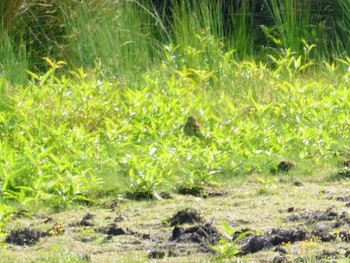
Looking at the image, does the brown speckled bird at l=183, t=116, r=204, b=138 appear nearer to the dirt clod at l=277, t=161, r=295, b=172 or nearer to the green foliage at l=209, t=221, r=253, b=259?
the dirt clod at l=277, t=161, r=295, b=172

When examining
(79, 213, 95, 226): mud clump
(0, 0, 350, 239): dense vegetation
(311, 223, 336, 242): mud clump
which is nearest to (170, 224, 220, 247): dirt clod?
(311, 223, 336, 242): mud clump

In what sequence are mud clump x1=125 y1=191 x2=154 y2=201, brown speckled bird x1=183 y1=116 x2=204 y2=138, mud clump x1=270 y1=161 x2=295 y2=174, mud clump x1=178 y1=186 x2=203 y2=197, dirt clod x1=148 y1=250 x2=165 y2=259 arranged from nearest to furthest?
dirt clod x1=148 y1=250 x2=165 y2=259 → mud clump x1=125 y1=191 x2=154 y2=201 → mud clump x1=178 y1=186 x2=203 y2=197 → mud clump x1=270 y1=161 x2=295 y2=174 → brown speckled bird x1=183 y1=116 x2=204 y2=138

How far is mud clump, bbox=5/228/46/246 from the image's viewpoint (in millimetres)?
4438

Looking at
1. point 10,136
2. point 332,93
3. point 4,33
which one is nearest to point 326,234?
point 10,136

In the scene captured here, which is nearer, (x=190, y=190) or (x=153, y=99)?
(x=190, y=190)

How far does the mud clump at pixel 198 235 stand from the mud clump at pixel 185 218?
0.81ft

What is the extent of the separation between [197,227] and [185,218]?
33 cm

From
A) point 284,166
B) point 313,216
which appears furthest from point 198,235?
point 284,166

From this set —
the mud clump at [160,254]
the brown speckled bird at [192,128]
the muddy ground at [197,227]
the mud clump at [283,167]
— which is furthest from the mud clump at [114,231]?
the brown speckled bird at [192,128]

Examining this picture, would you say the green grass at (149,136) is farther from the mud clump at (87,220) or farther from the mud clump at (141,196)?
the mud clump at (87,220)

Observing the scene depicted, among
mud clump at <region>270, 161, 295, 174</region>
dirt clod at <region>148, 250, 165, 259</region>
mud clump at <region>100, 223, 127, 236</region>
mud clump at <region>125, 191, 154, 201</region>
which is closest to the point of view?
dirt clod at <region>148, 250, 165, 259</region>

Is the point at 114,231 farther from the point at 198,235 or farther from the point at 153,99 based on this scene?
the point at 153,99

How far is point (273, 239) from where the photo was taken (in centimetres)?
420

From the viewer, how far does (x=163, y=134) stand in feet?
20.9
